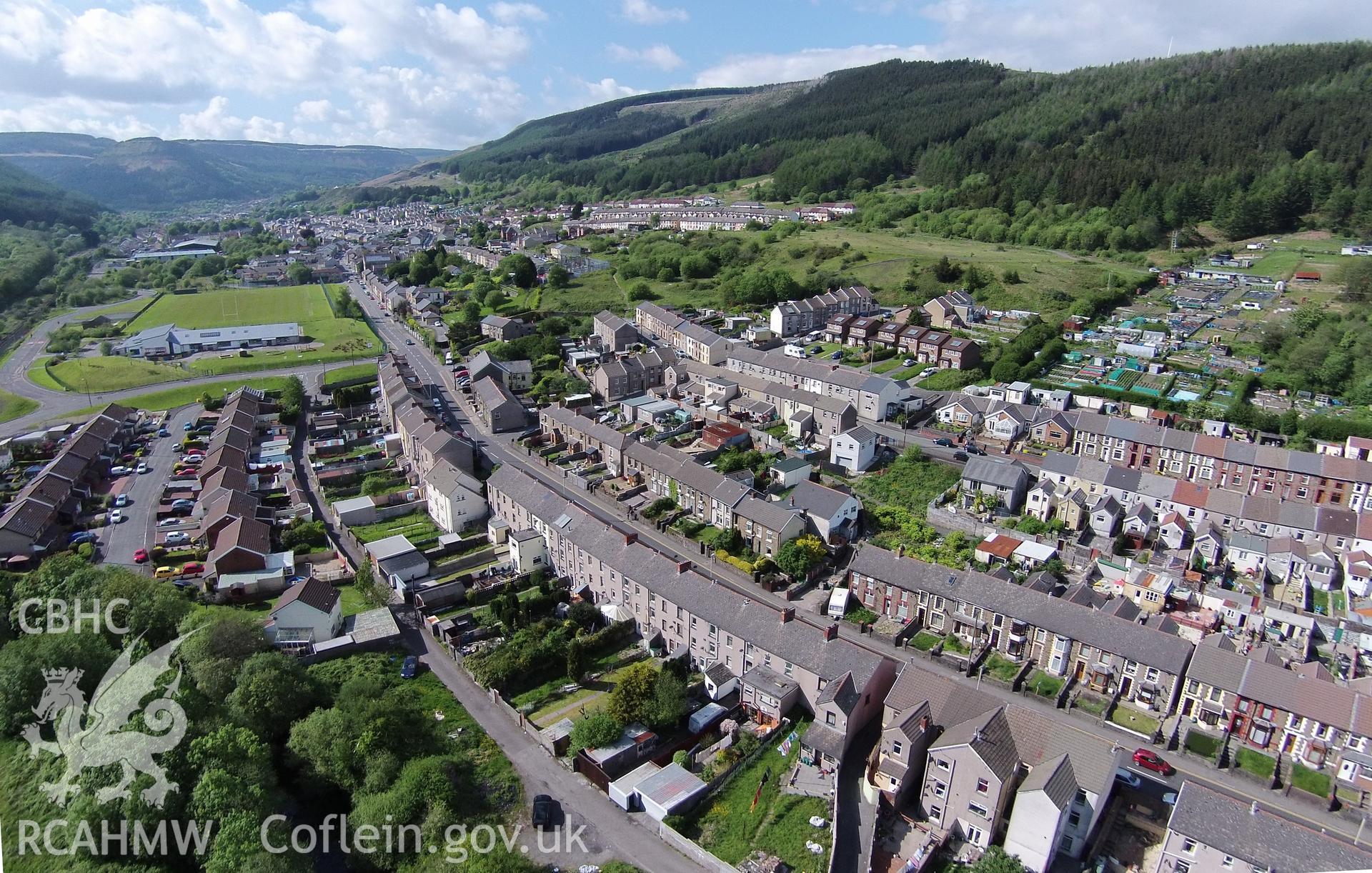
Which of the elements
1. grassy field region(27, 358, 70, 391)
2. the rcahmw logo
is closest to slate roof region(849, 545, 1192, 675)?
the rcahmw logo

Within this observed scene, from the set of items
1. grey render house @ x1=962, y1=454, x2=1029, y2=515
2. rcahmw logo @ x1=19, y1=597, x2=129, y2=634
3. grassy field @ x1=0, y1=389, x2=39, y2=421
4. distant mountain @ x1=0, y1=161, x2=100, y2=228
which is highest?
distant mountain @ x1=0, y1=161, x2=100, y2=228

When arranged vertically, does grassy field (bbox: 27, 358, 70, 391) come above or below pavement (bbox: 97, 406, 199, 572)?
above

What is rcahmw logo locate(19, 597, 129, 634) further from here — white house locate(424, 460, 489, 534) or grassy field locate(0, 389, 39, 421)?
A: grassy field locate(0, 389, 39, 421)

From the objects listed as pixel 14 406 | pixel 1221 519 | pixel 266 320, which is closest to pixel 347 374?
pixel 14 406

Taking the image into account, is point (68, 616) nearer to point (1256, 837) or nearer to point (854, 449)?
point (854, 449)

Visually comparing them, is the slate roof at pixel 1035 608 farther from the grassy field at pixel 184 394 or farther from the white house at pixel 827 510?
the grassy field at pixel 184 394

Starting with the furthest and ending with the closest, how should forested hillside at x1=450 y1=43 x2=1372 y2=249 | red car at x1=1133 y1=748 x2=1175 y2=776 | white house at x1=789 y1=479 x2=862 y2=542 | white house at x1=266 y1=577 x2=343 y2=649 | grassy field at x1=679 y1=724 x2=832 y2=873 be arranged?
forested hillside at x1=450 y1=43 x2=1372 y2=249 → white house at x1=789 y1=479 x2=862 y2=542 → white house at x1=266 y1=577 x2=343 y2=649 → red car at x1=1133 y1=748 x2=1175 y2=776 → grassy field at x1=679 y1=724 x2=832 y2=873
